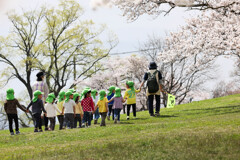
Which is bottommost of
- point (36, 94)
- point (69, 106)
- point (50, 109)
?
point (50, 109)

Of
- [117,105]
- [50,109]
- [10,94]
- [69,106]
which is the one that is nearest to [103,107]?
[117,105]

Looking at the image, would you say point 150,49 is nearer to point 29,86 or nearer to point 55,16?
point 55,16

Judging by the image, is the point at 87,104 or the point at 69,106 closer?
the point at 69,106

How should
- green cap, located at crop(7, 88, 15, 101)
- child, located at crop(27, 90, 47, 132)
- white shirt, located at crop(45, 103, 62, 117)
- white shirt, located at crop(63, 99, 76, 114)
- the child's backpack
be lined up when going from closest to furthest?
green cap, located at crop(7, 88, 15, 101), child, located at crop(27, 90, 47, 132), white shirt, located at crop(63, 99, 76, 114), white shirt, located at crop(45, 103, 62, 117), the child's backpack

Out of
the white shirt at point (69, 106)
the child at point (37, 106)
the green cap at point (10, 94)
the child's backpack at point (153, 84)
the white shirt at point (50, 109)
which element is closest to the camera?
the green cap at point (10, 94)

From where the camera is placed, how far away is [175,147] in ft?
27.1

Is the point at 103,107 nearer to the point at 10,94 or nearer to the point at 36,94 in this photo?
the point at 36,94

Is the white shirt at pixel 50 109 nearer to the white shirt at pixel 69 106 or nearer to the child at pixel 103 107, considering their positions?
the white shirt at pixel 69 106

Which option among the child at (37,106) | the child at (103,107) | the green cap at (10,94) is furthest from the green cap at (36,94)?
the child at (103,107)

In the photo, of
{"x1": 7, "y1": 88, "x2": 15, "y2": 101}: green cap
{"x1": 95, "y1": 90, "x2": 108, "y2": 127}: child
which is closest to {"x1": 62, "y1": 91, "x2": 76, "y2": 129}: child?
{"x1": 95, "y1": 90, "x2": 108, "y2": 127}: child

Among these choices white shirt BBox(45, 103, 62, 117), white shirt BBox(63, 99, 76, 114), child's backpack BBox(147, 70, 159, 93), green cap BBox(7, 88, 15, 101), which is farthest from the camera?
child's backpack BBox(147, 70, 159, 93)

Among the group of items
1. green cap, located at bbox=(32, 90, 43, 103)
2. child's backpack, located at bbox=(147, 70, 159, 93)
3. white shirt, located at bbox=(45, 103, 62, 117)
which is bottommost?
white shirt, located at bbox=(45, 103, 62, 117)

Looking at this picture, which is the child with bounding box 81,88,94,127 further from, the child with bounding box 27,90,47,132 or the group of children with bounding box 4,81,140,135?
the child with bounding box 27,90,47,132

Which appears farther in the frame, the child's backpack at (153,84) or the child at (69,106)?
the child's backpack at (153,84)
